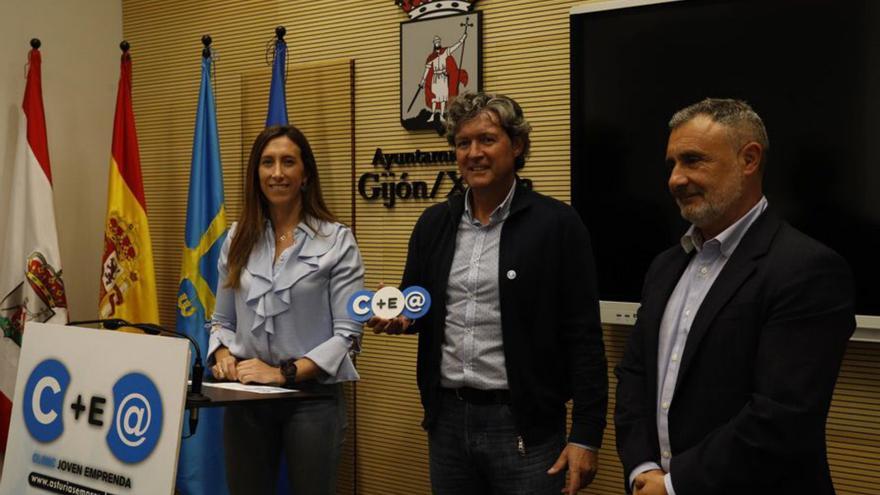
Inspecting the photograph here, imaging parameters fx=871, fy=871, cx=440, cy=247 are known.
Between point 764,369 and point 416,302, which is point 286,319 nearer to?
point 416,302

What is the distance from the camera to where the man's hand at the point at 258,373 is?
2.31 metres

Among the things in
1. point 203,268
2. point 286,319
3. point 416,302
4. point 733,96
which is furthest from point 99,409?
point 733,96

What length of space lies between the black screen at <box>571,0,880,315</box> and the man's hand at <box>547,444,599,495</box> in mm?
786

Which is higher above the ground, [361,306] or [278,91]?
[278,91]

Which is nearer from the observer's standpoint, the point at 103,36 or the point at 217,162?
the point at 217,162

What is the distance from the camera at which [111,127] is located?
14.0 ft

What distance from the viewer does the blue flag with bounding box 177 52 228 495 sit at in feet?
11.9

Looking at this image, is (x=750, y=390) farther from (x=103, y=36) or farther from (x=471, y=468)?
(x=103, y=36)

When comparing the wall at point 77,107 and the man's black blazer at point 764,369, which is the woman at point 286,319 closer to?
the man's black blazer at point 764,369

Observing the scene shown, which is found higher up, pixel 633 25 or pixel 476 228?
pixel 633 25

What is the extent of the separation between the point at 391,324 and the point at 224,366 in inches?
22.0

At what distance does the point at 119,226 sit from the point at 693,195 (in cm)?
281

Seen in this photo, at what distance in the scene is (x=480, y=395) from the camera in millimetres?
2109

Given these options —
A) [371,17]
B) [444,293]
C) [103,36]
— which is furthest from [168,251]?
[444,293]
